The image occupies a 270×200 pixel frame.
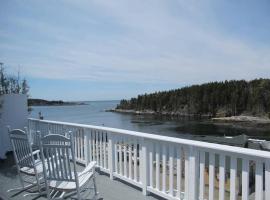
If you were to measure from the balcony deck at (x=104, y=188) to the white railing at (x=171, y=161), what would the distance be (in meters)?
0.10

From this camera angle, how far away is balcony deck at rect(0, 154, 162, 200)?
3.38m

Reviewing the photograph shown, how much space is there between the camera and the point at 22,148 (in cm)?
335

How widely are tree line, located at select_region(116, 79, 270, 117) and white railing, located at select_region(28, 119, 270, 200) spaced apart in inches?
2458

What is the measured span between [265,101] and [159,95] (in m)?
36.0

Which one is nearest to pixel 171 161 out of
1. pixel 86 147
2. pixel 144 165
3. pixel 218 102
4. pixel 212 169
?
pixel 144 165

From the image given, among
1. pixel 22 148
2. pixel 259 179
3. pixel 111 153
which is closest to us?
pixel 259 179

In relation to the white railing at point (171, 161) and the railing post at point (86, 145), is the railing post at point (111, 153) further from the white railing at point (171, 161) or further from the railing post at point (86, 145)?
the railing post at point (86, 145)

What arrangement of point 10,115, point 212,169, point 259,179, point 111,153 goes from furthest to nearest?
point 10,115, point 111,153, point 212,169, point 259,179

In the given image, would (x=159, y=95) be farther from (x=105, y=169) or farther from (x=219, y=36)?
(x=105, y=169)

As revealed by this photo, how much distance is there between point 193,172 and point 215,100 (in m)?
72.7

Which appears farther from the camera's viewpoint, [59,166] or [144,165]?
[144,165]

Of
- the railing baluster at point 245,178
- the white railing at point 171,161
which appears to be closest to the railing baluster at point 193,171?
the white railing at point 171,161

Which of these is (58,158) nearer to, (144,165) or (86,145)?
(144,165)

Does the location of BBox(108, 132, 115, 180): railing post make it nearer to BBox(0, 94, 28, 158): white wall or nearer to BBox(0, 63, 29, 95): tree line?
BBox(0, 94, 28, 158): white wall
